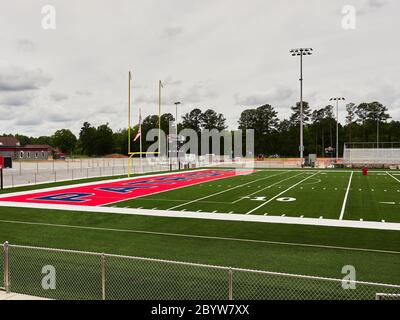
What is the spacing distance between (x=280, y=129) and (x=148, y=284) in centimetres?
12395

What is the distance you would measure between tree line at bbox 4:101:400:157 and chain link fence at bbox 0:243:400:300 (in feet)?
328

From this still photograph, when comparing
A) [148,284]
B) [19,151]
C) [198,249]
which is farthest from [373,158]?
[19,151]

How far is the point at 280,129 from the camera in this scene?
129 m

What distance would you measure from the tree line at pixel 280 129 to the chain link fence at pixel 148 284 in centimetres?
9995

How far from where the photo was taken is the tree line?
381ft

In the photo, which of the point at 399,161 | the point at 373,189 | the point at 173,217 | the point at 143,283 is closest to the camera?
the point at 143,283

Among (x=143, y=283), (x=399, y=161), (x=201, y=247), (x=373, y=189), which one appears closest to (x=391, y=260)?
(x=201, y=247)

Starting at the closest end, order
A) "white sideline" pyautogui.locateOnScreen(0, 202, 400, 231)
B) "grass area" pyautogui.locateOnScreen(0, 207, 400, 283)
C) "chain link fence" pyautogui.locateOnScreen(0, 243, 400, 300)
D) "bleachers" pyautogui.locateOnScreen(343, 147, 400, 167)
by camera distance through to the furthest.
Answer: "chain link fence" pyautogui.locateOnScreen(0, 243, 400, 300) < "grass area" pyautogui.locateOnScreen(0, 207, 400, 283) < "white sideline" pyautogui.locateOnScreen(0, 202, 400, 231) < "bleachers" pyautogui.locateOnScreen(343, 147, 400, 167)

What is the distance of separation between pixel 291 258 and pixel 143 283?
13.9 feet

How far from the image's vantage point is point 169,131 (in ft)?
436

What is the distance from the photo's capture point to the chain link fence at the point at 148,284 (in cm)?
780

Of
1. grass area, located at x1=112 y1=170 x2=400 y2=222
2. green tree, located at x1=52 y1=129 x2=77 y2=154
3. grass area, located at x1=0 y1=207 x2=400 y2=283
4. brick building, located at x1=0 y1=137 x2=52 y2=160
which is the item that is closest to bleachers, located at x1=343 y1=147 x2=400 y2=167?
grass area, located at x1=112 y1=170 x2=400 y2=222

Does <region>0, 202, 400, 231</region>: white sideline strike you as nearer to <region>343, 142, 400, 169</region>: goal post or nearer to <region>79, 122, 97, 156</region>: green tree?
<region>343, 142, 400, 169</region>: goal post
